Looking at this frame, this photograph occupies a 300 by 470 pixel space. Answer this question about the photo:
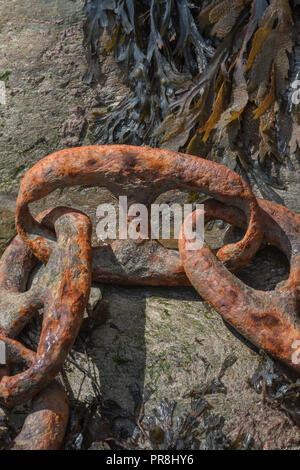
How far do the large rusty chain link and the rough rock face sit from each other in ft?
0.40

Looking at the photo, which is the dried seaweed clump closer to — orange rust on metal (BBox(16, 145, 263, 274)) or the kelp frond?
the kelp frond

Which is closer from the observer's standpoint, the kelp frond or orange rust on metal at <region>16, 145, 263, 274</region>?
orange rust on metal at <region>16, 145, 263, 274</region>

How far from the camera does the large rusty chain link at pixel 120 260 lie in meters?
2.04

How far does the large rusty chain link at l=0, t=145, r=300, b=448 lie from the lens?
204 cm

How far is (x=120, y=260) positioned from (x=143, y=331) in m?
0.37

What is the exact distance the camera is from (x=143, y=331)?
245 centimetres

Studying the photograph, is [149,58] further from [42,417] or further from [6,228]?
[42,417]

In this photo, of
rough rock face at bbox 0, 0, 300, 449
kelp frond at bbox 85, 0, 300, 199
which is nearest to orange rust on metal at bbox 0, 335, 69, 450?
rough rock face at bbox 0, 0, 300, 449

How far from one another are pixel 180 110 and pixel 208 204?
1116 mm

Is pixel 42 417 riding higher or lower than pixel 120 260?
lower

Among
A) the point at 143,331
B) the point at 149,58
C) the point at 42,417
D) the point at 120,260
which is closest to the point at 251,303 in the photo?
the point at 143,331

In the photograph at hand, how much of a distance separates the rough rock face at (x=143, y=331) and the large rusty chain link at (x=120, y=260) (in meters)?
0.12

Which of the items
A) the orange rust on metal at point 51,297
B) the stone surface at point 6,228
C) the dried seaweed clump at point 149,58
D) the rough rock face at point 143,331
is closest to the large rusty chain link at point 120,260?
the orange rust on metal at point 51,297
